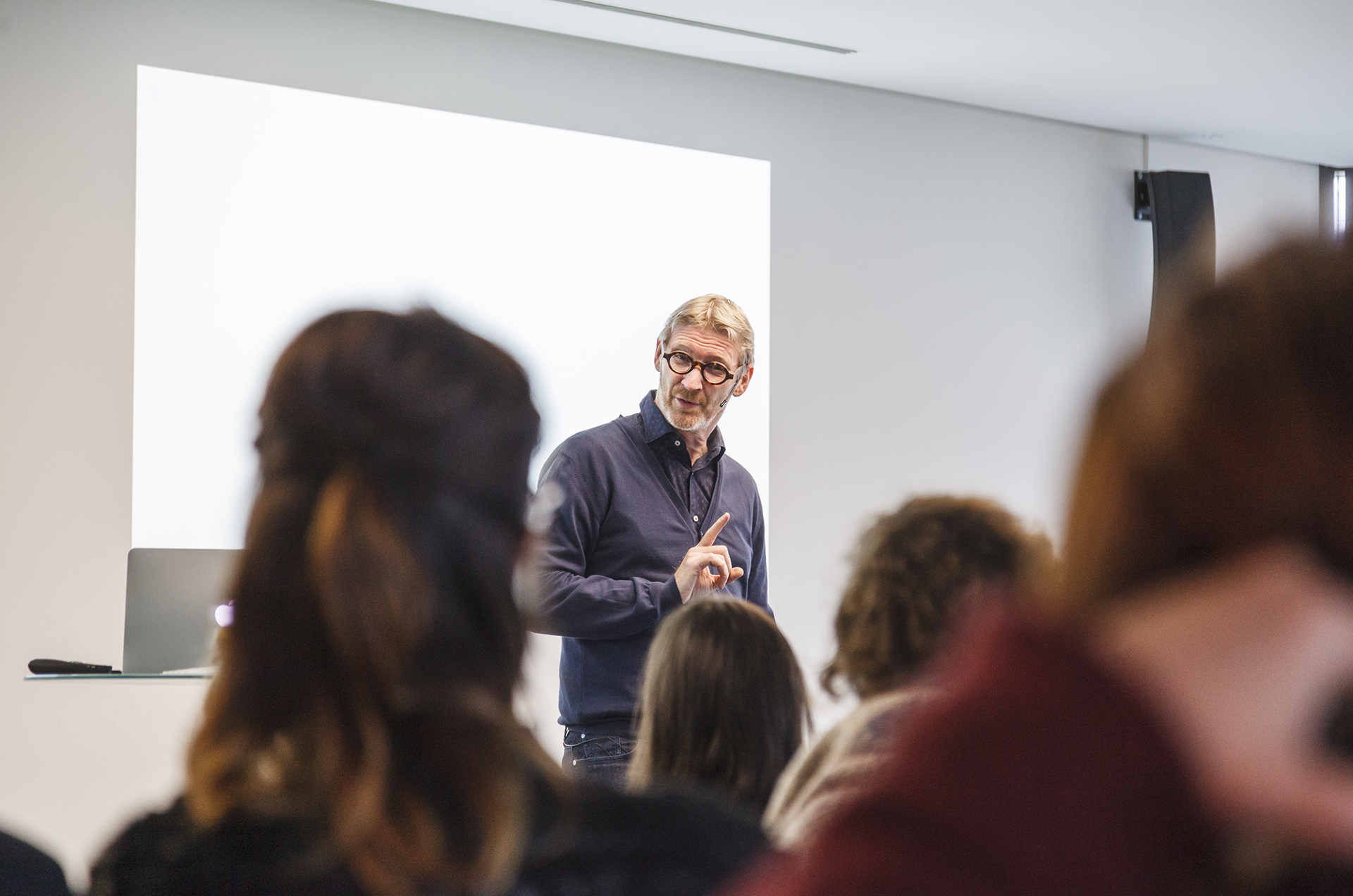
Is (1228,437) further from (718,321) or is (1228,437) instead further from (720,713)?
(718,321)

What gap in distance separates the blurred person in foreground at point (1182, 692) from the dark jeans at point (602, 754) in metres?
2.18

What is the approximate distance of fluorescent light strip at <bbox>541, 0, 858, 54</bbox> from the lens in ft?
13.0

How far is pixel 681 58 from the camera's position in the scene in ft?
14.8

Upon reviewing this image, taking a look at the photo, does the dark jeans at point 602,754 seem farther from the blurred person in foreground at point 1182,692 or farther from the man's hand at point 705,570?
the blurred person in foreground at point 1182,692

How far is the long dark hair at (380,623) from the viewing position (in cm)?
70

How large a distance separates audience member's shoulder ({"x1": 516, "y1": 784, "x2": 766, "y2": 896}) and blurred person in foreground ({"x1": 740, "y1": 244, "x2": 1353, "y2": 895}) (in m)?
0.45

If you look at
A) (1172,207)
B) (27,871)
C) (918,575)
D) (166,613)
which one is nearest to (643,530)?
(166,613)

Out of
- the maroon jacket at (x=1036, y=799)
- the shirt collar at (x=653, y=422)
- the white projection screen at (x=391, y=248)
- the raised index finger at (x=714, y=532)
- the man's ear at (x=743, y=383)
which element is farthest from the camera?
the white projection screen at (x=391, y=248)

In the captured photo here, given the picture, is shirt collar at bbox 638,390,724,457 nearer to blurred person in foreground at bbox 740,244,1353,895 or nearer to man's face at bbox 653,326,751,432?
man's face at bbox 653,326,751,432

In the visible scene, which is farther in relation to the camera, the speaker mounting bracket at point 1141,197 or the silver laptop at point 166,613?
the speaker mounting bracket at point 1141,197

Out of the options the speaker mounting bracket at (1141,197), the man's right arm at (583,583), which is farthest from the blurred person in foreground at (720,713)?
the speaker mounting bracket at (1141,197)

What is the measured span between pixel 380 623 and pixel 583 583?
5.78ft

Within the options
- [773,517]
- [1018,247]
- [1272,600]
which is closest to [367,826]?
[1272,600]

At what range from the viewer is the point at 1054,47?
14.5ft
